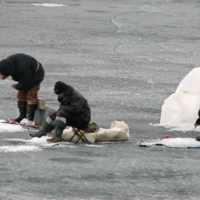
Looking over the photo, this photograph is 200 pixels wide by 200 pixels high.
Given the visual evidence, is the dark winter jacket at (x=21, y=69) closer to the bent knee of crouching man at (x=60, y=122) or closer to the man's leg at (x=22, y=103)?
the man's leg at (x=22, y=103)

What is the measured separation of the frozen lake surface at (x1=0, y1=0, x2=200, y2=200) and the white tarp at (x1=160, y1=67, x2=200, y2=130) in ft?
0.99

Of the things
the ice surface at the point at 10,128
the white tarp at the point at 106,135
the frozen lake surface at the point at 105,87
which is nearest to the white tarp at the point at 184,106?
the frozen lake surface at the point at 105,87

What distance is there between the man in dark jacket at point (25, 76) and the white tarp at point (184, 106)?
2530 mm

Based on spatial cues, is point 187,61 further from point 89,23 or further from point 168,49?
point 89,23

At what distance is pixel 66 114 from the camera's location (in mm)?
7273

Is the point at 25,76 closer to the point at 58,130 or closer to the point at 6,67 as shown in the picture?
the point at 6,67

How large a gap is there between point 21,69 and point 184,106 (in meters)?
3.17

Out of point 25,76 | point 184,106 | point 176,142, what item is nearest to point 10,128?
point 25,76

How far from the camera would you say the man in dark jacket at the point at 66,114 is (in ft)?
23.6

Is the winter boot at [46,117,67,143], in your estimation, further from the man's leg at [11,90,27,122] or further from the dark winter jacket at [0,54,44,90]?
the man's leg at [11,90,27,122]

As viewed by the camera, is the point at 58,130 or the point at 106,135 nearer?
the point at 58,130

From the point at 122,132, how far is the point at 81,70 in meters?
6.95

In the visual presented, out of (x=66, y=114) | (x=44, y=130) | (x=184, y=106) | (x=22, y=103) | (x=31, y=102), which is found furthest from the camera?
(x=184, y=106)

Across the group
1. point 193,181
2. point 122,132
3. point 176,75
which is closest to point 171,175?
point 193,181
